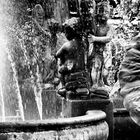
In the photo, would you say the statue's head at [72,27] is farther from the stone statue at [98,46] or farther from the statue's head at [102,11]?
the statue's head at [102,11]

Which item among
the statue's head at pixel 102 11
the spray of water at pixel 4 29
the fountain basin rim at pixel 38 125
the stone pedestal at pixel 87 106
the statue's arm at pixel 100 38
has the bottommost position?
the spray of water at pixel 4 29

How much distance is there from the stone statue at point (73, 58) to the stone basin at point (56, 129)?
50.7 inches

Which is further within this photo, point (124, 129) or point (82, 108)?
point (124, 129)

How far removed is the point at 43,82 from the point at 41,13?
6.02 m

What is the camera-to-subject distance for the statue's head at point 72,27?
20.0ft

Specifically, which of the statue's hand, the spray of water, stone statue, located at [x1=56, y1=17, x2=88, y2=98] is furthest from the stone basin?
the spray of water

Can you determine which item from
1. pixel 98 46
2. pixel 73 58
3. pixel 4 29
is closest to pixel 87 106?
pixel 73 58

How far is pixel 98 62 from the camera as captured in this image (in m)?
6.57

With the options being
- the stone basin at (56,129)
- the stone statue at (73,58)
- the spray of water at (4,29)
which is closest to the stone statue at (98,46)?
the stone statue at (73,58)

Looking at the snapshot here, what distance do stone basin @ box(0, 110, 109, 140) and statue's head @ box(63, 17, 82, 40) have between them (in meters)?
1.68

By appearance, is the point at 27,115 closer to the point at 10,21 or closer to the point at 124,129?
the point at 124,129

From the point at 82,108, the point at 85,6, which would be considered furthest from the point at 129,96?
the point at 85,6

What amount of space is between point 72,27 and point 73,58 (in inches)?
18.8

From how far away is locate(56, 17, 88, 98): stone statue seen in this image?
20.1 feet
